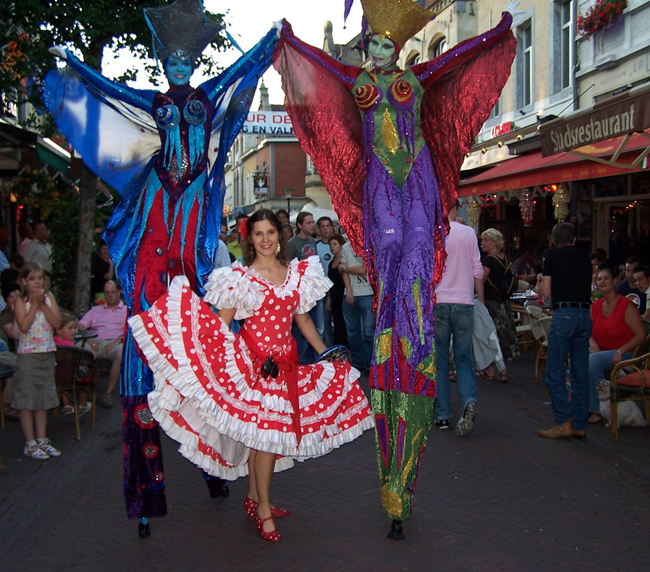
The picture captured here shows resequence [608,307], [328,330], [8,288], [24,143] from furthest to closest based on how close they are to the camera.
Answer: [24,143]
[328,330]
[8,288]
[608,307]

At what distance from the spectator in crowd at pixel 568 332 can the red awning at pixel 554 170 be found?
2219 millimetres

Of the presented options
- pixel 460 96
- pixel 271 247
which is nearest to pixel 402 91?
pixel 460 96

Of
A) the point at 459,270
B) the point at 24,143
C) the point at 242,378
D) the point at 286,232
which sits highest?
the point at 24,143

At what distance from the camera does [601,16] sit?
44.3ft

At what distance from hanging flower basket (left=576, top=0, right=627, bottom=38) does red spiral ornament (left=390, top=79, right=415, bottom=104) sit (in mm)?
10968

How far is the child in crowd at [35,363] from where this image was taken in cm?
591

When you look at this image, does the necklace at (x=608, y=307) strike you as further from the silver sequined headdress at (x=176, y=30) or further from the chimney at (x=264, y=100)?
the chimney at (x=264, y=100)

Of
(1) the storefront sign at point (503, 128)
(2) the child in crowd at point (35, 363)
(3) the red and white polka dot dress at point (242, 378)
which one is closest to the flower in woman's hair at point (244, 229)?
(3) the red and white polka dot dress at point (242, 378)

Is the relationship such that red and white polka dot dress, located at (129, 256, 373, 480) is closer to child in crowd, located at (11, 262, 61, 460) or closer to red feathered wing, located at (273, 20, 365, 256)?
red feathered wing, located at (273, 20, 365, 256)

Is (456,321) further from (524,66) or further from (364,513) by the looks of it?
(524,66)

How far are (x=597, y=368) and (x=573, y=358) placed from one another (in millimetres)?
800

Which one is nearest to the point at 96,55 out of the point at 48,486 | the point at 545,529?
the point at 48,486

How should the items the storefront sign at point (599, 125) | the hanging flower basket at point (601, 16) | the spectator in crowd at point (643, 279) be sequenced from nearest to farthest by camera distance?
the storefront sign at point (599, 125), the spectator in crowd at point (643, 279), the hanging flower basket at point (601, 16)

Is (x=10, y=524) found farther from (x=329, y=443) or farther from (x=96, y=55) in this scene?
(x=96, y=55)
